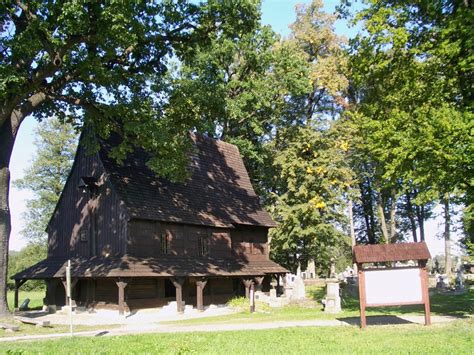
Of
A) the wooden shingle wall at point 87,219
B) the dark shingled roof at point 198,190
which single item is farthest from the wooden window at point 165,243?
the wooden shingle wall at point 87,219

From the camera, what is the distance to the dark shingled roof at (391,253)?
15.5 m

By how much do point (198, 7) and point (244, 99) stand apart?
1903 cm

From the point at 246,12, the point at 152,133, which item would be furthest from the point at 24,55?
the point at 246,12

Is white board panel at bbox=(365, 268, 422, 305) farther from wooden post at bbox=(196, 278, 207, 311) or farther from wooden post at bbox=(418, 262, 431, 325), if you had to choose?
wooden post at bbox=(196, 278, 207, 311)

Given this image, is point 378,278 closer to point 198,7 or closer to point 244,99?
point 198,7

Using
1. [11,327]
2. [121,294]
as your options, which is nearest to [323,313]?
[121,294]

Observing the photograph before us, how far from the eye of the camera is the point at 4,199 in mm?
21359

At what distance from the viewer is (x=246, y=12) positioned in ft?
75.1

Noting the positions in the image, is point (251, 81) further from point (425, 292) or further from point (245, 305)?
point (425, 292)

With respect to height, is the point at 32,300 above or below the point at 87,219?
below

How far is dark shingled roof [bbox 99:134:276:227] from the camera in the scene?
27.9m

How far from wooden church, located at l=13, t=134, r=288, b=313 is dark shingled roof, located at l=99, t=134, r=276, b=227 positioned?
0.08m

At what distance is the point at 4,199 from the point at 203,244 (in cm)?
1254

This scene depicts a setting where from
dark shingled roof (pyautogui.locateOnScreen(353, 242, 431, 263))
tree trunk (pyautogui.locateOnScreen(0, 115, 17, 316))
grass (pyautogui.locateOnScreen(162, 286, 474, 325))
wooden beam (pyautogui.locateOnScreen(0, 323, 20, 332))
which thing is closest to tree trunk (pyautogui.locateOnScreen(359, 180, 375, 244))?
grass (pyautogui.locateOnScreen(162, 286, 474, 325))
